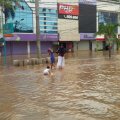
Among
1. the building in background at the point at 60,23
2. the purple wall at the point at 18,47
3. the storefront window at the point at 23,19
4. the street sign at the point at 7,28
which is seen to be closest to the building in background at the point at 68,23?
the building in background at the point at 60,23

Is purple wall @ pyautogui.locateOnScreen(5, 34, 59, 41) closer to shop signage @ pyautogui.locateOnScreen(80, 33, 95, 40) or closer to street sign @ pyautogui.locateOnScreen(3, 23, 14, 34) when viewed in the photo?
shop signage @ pyautogui.locateOnScreen(80, 33, 95, 40)

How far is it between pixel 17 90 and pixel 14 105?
3.05m

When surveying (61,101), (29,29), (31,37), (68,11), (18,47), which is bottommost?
(18,47)

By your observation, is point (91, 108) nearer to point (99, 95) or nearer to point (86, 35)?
point (99, 95)

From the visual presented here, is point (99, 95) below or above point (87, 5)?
below

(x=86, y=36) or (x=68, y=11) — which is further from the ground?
(x=68, y=11)

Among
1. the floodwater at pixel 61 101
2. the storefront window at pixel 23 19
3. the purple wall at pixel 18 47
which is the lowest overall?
the purple wall at pixel 18 47

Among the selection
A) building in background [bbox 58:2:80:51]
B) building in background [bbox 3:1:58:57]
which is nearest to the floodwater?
building in background [bbox 3:1:58:57]

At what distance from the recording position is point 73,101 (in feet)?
34.8

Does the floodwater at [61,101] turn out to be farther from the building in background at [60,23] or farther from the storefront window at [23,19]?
the storefront window at [23,19]

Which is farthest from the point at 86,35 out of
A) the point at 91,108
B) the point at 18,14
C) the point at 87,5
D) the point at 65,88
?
the point at 91,108

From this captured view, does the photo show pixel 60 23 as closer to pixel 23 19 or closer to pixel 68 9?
pixel 68 9

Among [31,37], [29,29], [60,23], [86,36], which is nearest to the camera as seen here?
[31,37]

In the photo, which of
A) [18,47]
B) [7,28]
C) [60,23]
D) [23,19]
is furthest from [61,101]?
[60,23]
